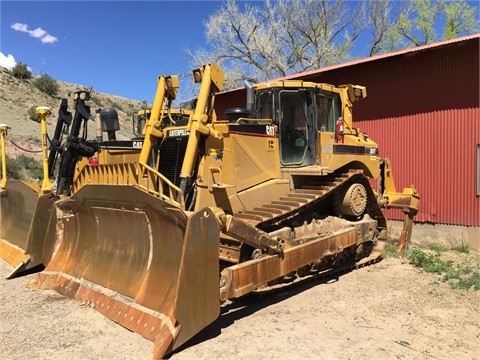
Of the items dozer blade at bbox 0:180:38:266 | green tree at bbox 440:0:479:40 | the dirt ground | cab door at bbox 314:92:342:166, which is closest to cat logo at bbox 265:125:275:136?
cab door at bbox 314:92:342:166

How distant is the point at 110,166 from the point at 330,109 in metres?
3.93

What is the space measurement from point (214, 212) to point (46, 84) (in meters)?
43.2

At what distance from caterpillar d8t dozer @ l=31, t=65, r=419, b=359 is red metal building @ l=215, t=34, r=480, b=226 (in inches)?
86.5

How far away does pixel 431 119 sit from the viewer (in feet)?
31.9

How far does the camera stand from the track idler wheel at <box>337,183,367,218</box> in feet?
23.7

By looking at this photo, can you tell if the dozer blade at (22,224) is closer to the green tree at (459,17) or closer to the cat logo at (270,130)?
the cat logo at (270,130)

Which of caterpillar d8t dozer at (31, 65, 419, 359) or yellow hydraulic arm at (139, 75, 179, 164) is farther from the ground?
yellow hydraulic arm at (139, 75, 179, 164)

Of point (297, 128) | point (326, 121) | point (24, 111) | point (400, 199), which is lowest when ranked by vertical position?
point (400, 199)

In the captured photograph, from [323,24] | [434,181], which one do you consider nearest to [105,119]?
[434,181]

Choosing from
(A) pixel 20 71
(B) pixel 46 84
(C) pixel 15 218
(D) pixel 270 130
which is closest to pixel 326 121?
(D) pixel 270 130

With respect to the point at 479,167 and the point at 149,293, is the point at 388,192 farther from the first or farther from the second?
the point at 149,293

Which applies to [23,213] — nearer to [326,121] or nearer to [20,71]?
[326,121]

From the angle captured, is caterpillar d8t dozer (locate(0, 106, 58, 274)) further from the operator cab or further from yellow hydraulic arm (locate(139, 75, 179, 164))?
the operator cab

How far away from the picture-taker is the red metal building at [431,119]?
29.7 feet
